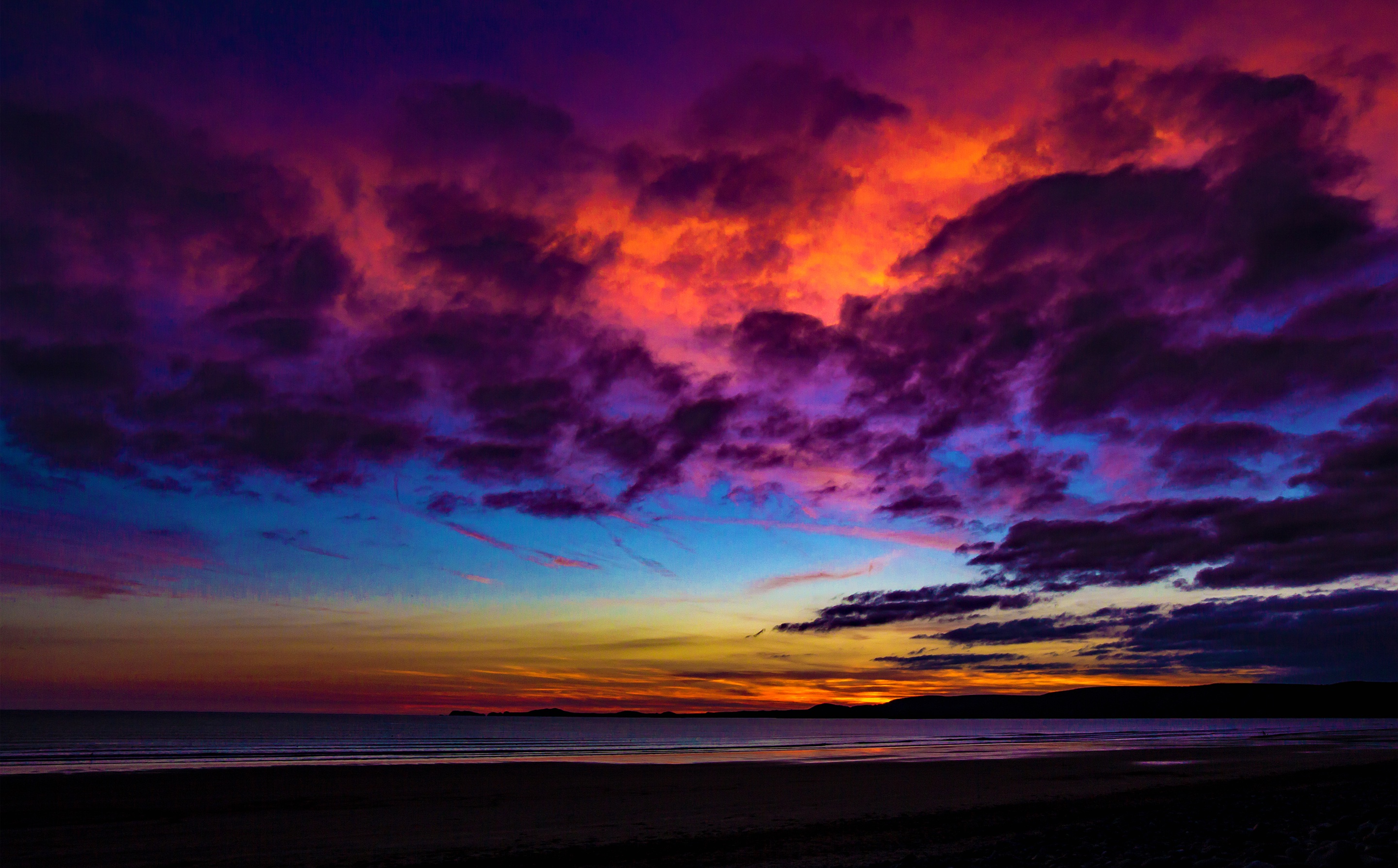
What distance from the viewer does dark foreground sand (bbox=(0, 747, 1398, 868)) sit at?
53.4 feet

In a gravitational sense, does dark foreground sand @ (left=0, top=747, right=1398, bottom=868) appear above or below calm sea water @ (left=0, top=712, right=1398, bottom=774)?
above

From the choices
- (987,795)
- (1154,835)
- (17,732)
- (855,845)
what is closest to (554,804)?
(855,845)

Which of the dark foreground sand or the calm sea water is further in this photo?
the calm sea water

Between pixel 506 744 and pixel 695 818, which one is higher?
pixel 695 818

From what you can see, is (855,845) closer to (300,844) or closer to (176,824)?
(300,844)

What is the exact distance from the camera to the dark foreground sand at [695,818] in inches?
641

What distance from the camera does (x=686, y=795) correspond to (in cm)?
2881

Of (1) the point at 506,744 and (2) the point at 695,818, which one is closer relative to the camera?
(2) the point at 695,818

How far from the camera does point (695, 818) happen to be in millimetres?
22812

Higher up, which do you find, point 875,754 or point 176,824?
point 176,824

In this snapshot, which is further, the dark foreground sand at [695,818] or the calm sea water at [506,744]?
the calm sea water at [506,744]

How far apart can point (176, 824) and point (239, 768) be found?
21.7 m

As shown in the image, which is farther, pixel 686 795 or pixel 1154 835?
pixel 686 795

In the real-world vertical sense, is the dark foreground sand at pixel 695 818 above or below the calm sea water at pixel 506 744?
above
